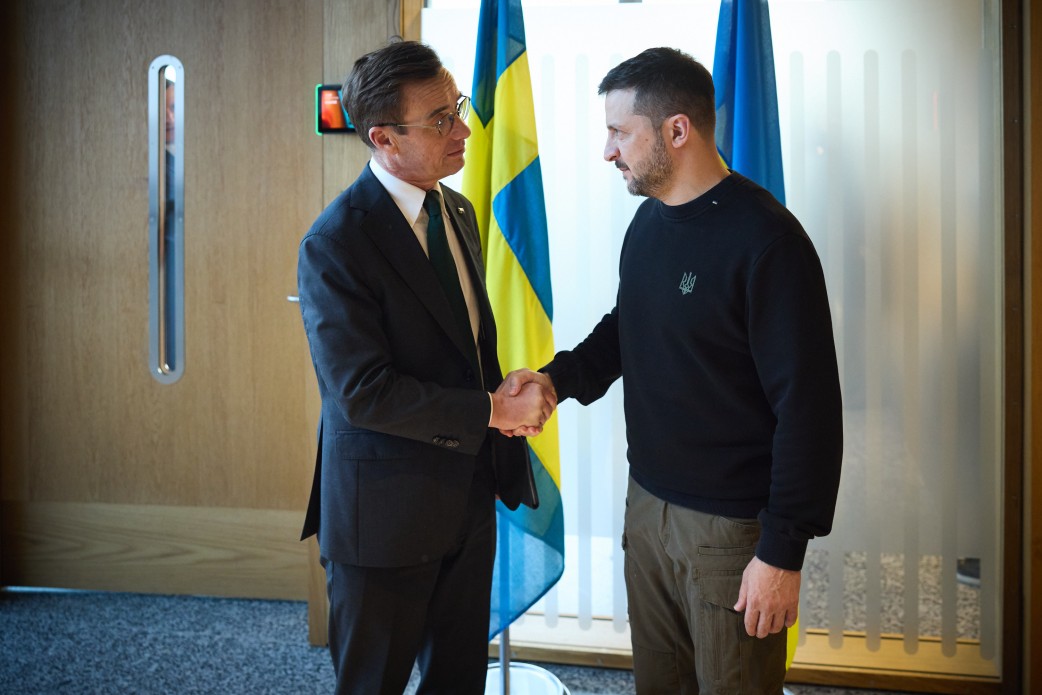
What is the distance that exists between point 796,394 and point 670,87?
0.58 m

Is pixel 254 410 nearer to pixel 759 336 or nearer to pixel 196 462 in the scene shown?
pixel 196 462

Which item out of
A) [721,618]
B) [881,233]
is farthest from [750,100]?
[721,618]

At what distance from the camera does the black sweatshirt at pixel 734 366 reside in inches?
53.0

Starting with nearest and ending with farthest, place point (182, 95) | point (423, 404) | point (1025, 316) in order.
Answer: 1. point (423, 404)
2. point (1025, 316)
3. point (182, 95)

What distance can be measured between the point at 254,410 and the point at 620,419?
136 cm

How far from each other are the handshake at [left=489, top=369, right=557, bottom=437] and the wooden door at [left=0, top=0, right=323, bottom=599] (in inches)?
57.5

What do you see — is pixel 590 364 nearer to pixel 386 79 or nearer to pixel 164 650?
pixel 386 79

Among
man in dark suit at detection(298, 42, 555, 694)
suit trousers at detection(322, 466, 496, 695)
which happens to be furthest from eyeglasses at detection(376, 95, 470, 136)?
suit trousers at detection(322, 466, 496, 695)

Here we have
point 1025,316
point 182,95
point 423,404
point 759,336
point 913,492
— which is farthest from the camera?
point 182,95

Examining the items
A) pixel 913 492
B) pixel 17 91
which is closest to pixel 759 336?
pixel 913 492

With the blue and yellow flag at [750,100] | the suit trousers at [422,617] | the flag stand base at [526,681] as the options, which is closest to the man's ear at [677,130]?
the blue and yellow flag at [750,100]

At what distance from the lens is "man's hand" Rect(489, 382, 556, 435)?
1701mm

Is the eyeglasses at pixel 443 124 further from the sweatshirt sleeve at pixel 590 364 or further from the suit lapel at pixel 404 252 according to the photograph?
the sweatshirt sleeve at pixel 590 364

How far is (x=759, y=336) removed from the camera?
138 cm
